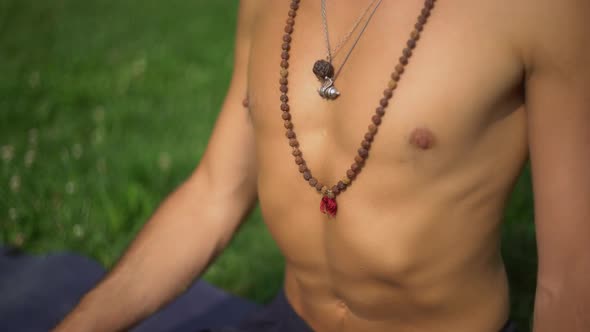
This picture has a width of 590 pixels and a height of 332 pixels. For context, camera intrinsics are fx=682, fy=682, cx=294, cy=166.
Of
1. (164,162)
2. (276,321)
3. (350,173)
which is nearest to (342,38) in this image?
(350,173)

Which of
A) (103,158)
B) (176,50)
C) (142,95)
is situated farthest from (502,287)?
(176,50)

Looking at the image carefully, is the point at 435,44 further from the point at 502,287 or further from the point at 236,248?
the point at 236,248

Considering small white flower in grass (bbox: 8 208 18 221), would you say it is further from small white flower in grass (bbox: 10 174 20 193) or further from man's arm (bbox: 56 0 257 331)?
man's arm (bbox: 56 0 257 331)

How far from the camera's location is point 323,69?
5.25 ft

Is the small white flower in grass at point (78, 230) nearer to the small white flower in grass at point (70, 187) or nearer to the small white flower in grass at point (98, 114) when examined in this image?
the small white flower in grass at point (70, 187)

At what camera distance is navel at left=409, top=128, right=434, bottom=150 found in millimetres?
1472

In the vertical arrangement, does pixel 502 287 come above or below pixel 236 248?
above

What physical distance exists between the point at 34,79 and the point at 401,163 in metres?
4.73

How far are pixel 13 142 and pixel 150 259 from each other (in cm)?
302

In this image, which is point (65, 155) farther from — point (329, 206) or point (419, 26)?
point (419, 26)

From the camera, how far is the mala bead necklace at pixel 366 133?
4.89 feet

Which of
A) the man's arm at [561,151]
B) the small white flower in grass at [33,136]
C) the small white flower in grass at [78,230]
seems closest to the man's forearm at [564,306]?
the man's arm at [561,151]

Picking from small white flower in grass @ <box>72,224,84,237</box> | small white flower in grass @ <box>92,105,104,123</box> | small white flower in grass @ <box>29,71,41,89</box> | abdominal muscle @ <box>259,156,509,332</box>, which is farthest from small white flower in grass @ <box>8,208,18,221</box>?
abdominal muscle @ <box>259,156,509,332</box>

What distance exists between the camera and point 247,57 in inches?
75.7
